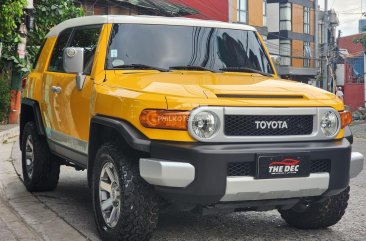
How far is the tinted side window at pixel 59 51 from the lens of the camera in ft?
20.0

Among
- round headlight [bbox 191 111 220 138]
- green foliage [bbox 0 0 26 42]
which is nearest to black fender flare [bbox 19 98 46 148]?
round headlight [bbox 191 111 220 138]

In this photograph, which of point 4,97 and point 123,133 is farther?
point 4,97

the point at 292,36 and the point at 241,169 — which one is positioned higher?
the point at 292,36

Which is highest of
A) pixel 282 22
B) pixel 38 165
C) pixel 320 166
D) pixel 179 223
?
pixel 282 22

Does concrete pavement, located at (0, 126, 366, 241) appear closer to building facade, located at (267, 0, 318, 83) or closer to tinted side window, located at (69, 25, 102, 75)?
tinted side window, located at (69, 25, 102, 75)

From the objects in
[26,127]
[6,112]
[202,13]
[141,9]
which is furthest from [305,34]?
[26,127]

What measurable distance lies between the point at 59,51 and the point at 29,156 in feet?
4.58

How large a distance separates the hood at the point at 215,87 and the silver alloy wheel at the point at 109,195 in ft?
2.29

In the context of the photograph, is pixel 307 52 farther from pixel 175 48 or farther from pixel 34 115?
pixel 175 48

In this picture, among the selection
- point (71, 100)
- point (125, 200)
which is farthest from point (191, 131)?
point (71, 100)

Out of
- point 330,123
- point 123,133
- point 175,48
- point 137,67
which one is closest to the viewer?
point 123,133

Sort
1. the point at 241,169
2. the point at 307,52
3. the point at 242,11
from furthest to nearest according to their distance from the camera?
the point at 307,52 → the point at 242,11 → the point at 241,169

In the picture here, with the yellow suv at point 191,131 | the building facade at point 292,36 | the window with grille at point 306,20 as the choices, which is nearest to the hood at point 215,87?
the yellow suv at point 191,131

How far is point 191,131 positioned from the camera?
12.6 ft
